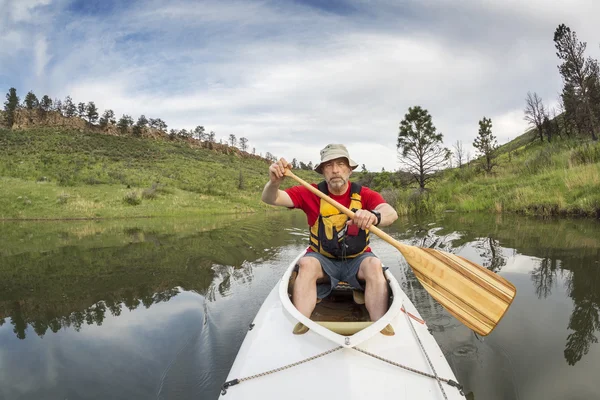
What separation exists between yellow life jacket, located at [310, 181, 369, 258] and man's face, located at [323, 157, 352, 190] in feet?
0.66

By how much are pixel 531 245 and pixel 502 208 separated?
6630 mm

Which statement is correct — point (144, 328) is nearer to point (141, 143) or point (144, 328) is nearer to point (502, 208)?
point (502, 208)

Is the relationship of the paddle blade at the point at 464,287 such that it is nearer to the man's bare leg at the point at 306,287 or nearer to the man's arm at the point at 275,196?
the man's bare leg at the point at 306,287

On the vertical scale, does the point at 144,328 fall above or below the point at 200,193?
below

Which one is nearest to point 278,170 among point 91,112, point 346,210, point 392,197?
point 346,210

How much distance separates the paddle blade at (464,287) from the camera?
279 centimetres

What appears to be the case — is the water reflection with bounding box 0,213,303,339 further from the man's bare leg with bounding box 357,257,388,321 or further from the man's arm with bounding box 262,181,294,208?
the man's bare leg with bounding box 357,257,388,321

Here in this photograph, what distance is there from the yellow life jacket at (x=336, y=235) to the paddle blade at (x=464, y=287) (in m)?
0.49

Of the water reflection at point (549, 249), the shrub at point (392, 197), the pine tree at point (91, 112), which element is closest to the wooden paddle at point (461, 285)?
the water reflection at point (549, 249)

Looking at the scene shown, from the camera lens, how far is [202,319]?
166 inches

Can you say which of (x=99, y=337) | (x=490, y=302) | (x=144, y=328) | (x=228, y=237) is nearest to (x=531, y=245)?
(x=490, y=302)

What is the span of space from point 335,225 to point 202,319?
228cm

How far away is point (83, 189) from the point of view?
21219mm

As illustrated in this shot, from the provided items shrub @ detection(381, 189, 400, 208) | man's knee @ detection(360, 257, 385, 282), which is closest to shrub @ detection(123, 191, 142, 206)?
shrub @ detection(381, 189, 400, 208)
